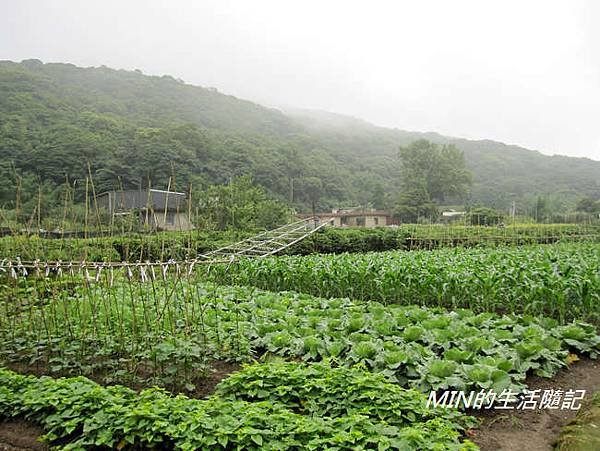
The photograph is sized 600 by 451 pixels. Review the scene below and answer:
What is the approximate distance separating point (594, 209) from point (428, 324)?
1980 inches

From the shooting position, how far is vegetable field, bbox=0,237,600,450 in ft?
9.71

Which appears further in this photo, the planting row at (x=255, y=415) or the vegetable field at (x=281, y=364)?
the vegetable field at (x=281, y=364)

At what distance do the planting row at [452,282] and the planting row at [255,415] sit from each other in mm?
4167

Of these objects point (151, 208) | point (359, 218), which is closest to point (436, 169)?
point (359, 218)

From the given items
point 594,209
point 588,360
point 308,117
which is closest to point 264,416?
point 588,360

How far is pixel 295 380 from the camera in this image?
11.9 feet

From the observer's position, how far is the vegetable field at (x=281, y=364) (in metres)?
2.96

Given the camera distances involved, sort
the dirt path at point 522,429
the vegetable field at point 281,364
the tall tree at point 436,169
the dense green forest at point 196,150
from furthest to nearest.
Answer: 1. the tall tree at point 436,169
2. the dense green forest at point 196,150
3. the dirt path at point 522,429
4. the vegetable field at point 281,364

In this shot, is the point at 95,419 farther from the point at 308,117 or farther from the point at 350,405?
the point at 308,117

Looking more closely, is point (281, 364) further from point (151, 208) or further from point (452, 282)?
point (452, 282)

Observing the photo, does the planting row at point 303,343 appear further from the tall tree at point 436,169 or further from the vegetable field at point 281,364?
the tall tree at point 436,169

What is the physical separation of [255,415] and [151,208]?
3082 millimetres

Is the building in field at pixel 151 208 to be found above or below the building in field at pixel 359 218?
above

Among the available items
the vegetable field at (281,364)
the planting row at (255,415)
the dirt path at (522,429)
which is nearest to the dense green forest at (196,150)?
the vegetable field at (281,364)
